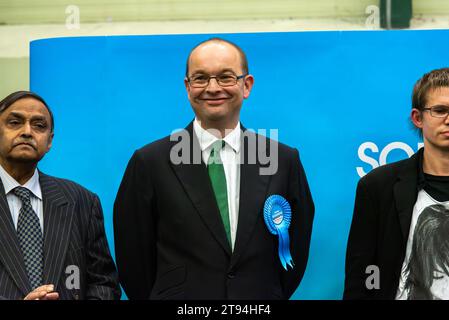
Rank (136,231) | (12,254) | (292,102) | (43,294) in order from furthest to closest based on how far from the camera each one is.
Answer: (292,102) < (136,231) < (12,254) < (43,294)

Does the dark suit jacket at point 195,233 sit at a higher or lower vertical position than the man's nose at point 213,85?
lower

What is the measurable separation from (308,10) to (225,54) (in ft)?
2.66

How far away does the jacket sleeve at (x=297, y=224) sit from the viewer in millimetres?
2891

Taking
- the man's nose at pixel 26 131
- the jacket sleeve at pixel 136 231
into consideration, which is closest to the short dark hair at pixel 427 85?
the jacket sleeve at pixel 136 231

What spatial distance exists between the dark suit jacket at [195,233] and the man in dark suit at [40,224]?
0.33 feet

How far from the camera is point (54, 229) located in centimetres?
284

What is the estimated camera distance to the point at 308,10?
350cm

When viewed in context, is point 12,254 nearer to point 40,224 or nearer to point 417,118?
point 40,224

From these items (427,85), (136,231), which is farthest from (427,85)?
(136,231)

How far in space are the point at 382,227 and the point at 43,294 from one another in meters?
1.17

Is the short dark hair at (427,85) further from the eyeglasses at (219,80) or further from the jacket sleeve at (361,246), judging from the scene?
the eyeglasses at (219,80)
